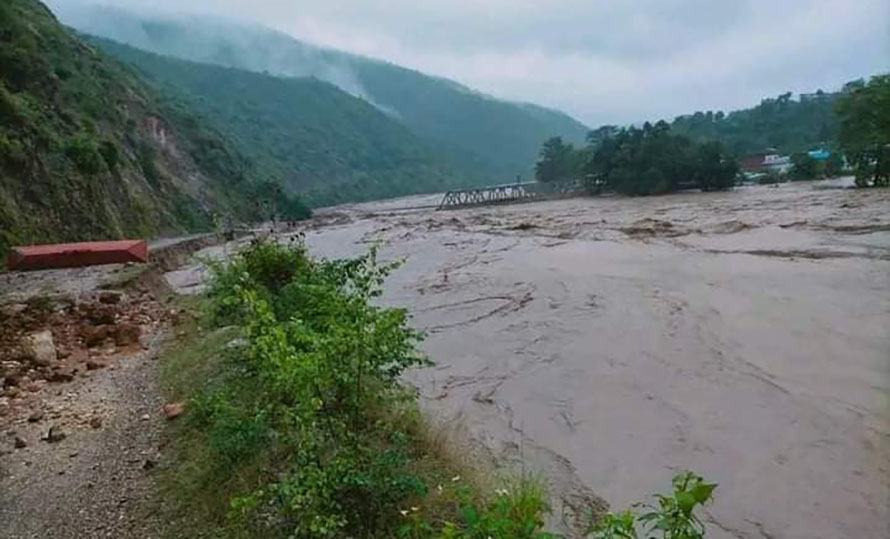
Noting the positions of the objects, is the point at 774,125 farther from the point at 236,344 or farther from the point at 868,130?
the point at 236,344

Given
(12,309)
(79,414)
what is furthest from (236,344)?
(12,309)

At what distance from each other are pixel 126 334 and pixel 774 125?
3180 inches

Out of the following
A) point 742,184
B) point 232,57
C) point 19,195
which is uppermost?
point 232,57

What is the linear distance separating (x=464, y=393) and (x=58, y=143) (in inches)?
823

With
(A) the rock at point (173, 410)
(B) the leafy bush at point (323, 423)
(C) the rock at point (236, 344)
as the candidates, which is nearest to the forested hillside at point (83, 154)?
(C) the rock at point (236, 344)

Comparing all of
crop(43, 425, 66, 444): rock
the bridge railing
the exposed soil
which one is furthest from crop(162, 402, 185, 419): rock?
the bridge railing

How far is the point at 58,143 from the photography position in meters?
23.2

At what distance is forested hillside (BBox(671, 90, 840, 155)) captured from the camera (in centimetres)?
7231

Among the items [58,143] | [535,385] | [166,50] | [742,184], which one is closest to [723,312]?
[535,385]

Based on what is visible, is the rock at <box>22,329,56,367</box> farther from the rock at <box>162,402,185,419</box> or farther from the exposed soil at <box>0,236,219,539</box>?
the rock at <box>162,402,185,419</box>

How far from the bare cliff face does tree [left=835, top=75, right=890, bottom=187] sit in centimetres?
3646

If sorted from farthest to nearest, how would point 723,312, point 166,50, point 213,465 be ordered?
1. point 166,50
2. point 723,312
3. point 213,465

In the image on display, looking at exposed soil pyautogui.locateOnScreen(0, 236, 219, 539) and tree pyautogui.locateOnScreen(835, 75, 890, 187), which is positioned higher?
tree pyautogui.locateOnScreen(835, 75, 890, 187)

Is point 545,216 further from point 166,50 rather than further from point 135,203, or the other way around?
point 166,50
